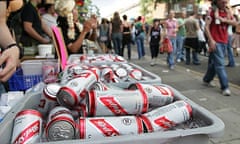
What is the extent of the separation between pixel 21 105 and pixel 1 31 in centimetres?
68

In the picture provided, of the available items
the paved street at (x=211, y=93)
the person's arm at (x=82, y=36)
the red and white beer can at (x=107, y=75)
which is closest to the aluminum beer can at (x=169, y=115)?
the red and white beer can at (x=107, y=75)

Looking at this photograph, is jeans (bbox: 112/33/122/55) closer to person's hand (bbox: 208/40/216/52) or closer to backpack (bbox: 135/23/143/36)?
backpack (bbox: 135/23/143/36)

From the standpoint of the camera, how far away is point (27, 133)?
872 millimetres

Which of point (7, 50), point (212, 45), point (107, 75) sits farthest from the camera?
point (212, 45)

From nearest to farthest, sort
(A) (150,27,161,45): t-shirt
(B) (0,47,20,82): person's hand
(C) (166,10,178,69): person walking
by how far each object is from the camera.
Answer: (B) (0,47,20,82): person's hand → (C) (166,10,178,69): person walking → (A) (150,27,161,45): t-shirt

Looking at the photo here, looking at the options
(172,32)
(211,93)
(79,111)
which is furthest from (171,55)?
(79,111)

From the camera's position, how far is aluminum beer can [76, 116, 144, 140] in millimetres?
849

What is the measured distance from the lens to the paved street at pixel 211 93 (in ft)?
10.3

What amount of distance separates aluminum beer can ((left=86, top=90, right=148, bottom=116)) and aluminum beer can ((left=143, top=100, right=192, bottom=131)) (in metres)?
0.05

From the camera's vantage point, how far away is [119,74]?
5.27 ft

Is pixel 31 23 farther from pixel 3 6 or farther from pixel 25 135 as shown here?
pixel 25 135

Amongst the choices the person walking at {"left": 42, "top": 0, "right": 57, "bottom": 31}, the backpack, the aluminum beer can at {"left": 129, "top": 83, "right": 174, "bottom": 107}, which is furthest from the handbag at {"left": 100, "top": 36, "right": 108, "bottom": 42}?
the aluminum beer can at {"left": 129, "top": 83, "right": 174, "bottom": 107}

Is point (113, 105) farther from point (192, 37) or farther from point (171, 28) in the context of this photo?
point (192, 37)

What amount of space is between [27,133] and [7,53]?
637mm
